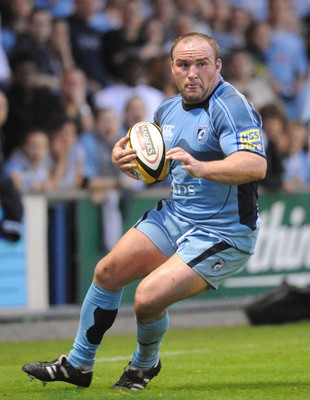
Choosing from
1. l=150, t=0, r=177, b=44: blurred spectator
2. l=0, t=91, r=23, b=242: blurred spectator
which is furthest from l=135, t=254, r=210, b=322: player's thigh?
l=150, t=0, r=177, b=44: blurred spectator

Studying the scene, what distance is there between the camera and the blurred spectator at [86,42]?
48.2 ft

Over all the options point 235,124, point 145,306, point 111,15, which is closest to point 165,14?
point 111,15

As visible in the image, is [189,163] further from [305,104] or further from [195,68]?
[305,104]

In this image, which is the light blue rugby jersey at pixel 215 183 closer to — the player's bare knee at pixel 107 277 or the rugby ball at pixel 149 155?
the rugby ball at pixel 149 155

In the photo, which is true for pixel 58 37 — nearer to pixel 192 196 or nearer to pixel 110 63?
pixel 110 63

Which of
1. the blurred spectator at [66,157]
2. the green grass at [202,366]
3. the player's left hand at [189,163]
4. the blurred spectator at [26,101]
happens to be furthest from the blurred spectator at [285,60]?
the player's left hand at [189,163]

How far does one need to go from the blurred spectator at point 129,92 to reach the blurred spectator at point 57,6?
109cm

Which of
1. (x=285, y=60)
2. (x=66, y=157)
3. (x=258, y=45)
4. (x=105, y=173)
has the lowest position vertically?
(x=105, y=173)

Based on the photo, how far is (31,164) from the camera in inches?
513

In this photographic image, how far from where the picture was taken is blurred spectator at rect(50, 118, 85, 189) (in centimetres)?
1320

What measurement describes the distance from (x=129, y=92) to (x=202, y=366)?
6.79 meters

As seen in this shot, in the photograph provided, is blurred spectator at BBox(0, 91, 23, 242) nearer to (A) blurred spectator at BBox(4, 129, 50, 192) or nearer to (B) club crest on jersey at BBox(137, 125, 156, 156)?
(A) blurred spectator at BBox(4, 129, 50, 192)

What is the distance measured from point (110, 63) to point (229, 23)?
316 cm

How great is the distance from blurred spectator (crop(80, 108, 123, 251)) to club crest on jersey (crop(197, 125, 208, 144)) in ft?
21.8
